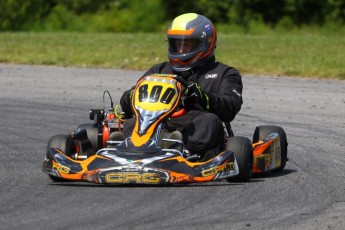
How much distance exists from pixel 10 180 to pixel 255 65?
9301 millimetres

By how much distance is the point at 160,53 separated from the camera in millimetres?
17141

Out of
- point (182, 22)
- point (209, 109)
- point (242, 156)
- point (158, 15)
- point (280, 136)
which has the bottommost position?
point (158, 15)

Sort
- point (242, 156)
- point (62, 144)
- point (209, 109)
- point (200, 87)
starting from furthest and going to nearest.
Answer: point (200, 87), point (209, 109), point (62, 144), point (242, 156)

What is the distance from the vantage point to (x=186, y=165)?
6.20 metres

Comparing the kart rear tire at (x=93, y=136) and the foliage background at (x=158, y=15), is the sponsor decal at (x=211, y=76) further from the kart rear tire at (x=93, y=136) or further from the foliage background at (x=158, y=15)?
the foliage background at (x=158, y=15)

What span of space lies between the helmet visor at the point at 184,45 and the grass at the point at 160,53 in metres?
7.16

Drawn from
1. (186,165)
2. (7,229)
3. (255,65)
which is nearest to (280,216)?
(186,165)

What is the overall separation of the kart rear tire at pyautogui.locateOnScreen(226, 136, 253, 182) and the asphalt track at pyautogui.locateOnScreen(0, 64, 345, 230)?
0.08 meters

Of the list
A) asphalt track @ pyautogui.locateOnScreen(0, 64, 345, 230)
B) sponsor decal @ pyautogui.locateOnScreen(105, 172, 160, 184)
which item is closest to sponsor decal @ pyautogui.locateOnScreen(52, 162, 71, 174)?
asphalt track @ pyautogui.locateOnScreen(0, 64, 345, 230)

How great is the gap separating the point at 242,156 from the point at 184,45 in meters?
1.26

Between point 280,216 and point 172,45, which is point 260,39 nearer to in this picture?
point 172,45

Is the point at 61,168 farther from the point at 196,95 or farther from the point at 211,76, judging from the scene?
the point at 211,76

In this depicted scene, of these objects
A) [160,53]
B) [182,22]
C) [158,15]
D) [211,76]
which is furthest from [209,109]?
[158,15]

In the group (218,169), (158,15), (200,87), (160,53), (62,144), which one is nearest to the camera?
(218,169)
